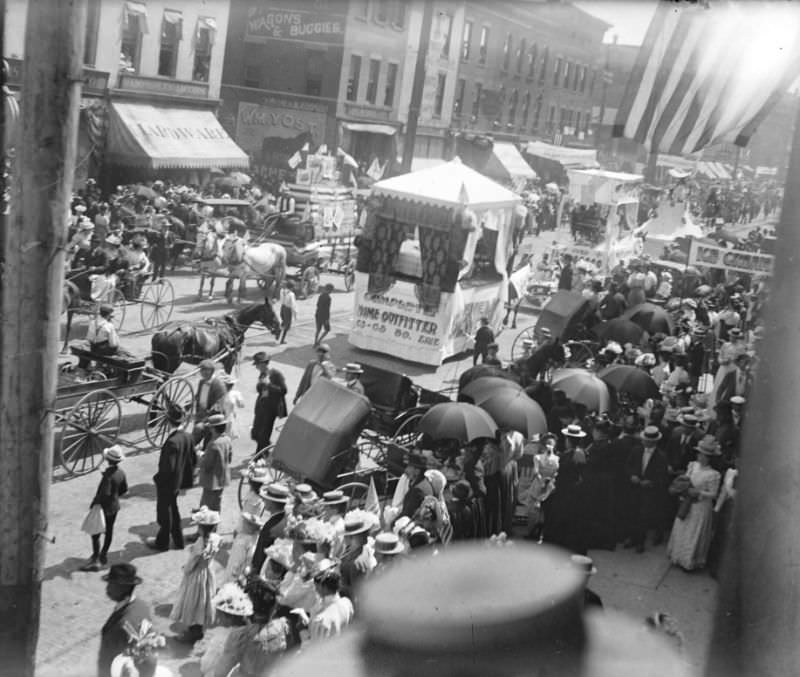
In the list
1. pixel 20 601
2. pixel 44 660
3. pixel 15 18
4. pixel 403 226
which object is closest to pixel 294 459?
pixel 44 660

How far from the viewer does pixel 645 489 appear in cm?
1149

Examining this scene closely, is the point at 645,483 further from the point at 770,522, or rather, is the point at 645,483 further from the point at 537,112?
the point at 537,112

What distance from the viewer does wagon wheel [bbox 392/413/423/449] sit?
41.0 feet

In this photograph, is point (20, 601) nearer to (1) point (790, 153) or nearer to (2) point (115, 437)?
(1) point (790, 153)

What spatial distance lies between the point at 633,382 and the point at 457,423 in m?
3.94

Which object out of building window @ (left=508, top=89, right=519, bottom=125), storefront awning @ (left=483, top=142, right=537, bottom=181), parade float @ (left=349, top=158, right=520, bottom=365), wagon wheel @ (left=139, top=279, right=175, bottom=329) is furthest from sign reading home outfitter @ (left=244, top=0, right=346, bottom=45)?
parade float @ (left=349, top=158, right=520, bottom=365)

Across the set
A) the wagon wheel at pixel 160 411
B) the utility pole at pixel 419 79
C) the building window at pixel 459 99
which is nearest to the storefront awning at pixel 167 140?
the utility pole at pixel 419 79

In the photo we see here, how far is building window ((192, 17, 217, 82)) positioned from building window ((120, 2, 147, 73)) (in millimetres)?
2844

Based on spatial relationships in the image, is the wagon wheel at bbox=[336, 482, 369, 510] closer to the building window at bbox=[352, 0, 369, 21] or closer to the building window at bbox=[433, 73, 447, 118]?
the building window at bbox=[352, 0, 369, 21]

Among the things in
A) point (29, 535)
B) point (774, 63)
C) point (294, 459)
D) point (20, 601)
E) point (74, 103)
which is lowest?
point (294, 459)

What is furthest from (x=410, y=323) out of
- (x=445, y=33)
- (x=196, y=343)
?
(x=445, y=33)

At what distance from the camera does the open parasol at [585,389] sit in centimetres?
1345

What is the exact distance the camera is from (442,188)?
19.1 metres

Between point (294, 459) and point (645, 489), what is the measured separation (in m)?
3.78
